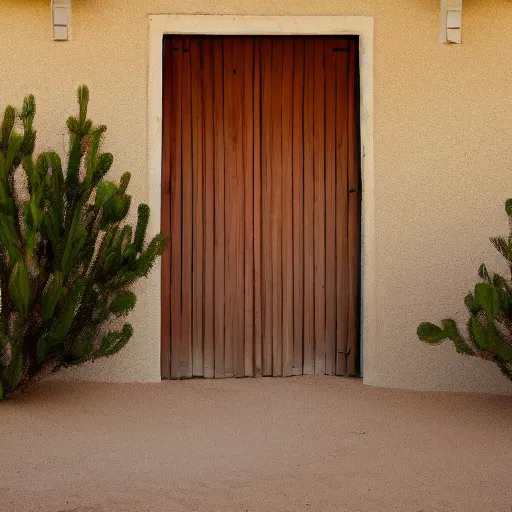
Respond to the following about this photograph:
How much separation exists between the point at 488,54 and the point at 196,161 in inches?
94.1

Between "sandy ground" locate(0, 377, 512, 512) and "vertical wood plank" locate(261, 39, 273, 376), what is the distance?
0.54 m

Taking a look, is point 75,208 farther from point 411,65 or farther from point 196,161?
point 411,65

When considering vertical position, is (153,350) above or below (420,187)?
below

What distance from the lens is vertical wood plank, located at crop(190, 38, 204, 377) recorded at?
22.4ft

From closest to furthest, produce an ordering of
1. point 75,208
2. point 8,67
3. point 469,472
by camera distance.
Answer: point 469,472 < point 75,208 < point 8,67

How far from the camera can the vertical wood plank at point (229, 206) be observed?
6844 millimetres

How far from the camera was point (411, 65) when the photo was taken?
672 cm

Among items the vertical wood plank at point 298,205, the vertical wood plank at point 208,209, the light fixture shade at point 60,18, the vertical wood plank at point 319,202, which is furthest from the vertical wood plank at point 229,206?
the light fixture shade at point 60,18

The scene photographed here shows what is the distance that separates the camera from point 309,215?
6918mm

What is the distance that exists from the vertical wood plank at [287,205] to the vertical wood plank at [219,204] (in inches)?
18.9

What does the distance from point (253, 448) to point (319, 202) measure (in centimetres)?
249

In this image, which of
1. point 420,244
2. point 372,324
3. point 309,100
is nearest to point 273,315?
point 372,324

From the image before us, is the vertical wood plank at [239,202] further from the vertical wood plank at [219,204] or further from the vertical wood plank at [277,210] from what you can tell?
the vertical wood plank at [277,210]

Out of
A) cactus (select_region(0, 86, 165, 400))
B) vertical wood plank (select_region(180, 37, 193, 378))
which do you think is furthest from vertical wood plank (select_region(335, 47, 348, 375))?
cactus (select_region(0, 86, 165, 400))
